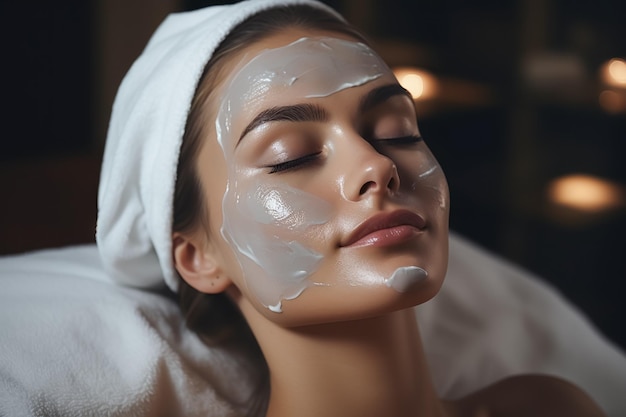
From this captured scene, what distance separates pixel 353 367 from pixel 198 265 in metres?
0.25

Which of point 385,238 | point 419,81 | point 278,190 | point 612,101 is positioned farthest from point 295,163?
point 419,81

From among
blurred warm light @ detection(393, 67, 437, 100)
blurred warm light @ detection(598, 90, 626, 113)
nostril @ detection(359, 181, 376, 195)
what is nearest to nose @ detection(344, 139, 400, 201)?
nostril @ detection(359, 181, 376, 195)

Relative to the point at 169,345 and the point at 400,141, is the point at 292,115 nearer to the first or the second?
the point at 400,141

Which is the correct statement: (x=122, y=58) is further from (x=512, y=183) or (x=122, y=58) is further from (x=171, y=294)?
(x=512, y=183)

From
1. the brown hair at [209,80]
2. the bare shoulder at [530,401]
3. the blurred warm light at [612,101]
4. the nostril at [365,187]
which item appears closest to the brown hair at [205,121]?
the brown hair at [209,80]

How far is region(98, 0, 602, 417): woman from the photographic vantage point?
907mm

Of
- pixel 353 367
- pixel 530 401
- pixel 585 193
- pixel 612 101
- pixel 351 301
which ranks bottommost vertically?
pixel 585 193

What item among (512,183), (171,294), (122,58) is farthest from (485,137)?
(171,294)

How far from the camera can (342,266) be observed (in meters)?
0.90

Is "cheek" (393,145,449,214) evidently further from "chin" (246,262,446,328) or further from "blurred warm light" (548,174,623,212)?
"blurred warm light" (548,174,623,212)

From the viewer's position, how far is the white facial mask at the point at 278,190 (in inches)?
36.2

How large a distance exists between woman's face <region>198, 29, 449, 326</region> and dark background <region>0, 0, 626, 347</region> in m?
0.82

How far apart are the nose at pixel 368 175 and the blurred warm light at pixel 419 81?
2.14 meters

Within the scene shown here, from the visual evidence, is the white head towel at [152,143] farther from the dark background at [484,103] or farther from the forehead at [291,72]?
the dark background at [484,103]
